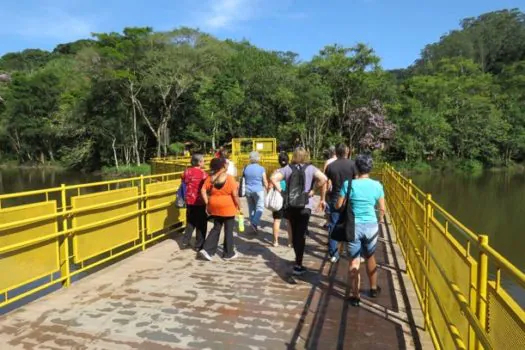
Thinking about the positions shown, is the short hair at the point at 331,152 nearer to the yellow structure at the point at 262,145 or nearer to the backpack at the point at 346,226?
the backpack at the point at 346,226

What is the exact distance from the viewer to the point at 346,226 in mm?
5039

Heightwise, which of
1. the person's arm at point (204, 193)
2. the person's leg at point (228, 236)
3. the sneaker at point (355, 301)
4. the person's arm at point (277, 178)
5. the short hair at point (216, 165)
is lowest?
the sneaker at point (355, 301)

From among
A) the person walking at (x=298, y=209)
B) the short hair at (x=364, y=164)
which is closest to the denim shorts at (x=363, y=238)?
the short hair at (x=364, y=164)

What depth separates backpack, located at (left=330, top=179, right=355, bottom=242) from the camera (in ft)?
16.5

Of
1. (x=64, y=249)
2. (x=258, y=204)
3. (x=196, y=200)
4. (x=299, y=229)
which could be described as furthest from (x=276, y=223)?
(x=64, y=249)

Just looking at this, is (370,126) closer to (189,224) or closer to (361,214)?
(189,224)

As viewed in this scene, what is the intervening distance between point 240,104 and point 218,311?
37.8 meters

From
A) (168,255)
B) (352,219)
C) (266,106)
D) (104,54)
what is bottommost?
(168,255)

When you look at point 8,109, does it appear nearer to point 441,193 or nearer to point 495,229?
point 441,193

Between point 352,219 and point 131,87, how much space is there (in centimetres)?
4034

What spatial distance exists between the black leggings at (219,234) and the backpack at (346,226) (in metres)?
2.38

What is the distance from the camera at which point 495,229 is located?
20484 mm

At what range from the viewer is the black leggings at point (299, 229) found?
622 cm

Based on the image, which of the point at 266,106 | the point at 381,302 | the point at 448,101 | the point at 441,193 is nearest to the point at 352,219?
the point at 381,302
